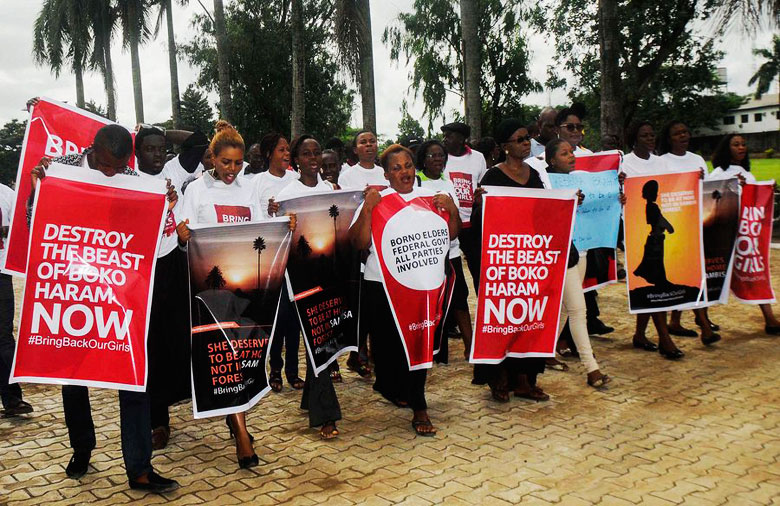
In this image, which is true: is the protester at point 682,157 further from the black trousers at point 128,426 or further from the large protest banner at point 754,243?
the black trousers at point 128,426

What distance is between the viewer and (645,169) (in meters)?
7.03

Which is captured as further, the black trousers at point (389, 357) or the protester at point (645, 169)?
the protester at point (645, 169)

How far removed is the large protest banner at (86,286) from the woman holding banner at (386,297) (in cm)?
155

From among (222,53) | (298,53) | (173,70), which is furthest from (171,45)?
(298,53)

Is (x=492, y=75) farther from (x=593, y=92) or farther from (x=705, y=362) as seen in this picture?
(x=705, y=362)

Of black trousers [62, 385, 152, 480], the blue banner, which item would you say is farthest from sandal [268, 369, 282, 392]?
the blue banner

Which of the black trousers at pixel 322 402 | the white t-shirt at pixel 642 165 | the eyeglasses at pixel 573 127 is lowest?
the black trousers at pixel 322 402

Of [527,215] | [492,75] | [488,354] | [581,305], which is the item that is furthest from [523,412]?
[492,75]

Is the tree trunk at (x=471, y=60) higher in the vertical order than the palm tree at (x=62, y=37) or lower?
lower

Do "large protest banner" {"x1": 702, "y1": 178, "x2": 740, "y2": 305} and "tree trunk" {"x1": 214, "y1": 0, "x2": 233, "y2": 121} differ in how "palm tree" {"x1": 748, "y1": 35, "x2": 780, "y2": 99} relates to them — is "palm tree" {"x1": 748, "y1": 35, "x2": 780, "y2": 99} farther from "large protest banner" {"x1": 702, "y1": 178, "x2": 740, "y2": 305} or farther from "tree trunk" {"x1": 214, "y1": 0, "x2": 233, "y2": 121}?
"large protest banner" {"x1": 702, "y1": 178, "x2": 740, "y2": 305}

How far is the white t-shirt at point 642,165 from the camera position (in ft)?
22.8

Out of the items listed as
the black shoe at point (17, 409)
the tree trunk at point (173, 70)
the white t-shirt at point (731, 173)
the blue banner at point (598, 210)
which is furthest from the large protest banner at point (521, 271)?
the tree trunk at point (173, 70)

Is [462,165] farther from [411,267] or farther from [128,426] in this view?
[128,426]

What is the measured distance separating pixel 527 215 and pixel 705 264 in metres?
2.63
